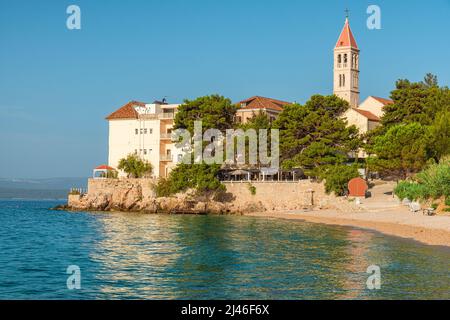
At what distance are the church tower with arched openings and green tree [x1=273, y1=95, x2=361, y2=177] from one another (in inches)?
741

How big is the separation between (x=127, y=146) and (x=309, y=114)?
70.3 ft

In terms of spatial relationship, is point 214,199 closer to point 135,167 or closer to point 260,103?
point 135,167

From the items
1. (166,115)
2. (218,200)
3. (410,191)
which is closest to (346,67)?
(166,115)

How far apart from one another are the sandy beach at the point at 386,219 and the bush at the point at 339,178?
236 cm

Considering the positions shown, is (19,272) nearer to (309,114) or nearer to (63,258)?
(63,258)

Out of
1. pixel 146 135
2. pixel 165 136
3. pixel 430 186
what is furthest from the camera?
pixel 146 135

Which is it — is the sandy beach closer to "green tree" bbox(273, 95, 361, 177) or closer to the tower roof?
"green tree" bbox(273, 95, 361, 177)

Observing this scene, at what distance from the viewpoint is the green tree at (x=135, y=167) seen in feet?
214

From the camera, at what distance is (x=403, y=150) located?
51.0 m

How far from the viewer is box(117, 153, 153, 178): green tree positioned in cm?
6531

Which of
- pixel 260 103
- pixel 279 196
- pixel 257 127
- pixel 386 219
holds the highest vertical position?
pixel 260 103

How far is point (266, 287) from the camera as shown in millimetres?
19688

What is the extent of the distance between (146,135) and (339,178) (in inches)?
923

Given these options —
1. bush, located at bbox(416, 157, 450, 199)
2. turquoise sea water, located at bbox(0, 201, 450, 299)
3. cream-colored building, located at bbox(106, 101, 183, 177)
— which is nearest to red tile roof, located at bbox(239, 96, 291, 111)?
cream-colored building, located at bbox(106, 101, 183, 177)
